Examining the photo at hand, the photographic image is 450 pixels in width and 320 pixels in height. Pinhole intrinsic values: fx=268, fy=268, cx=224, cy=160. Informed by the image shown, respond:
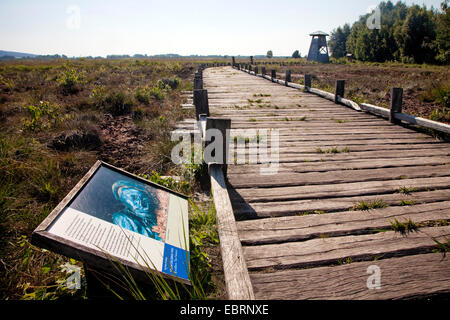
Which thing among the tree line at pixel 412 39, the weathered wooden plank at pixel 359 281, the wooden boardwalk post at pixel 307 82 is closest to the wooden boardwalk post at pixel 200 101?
the weathered wooden plank at pixel 359 281

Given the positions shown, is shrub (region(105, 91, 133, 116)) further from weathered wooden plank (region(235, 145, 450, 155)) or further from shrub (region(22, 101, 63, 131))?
weathered wooden plank (region(235, 145, 450, 155))

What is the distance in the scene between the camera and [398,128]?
6.38 metres

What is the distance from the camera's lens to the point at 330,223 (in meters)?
2.83

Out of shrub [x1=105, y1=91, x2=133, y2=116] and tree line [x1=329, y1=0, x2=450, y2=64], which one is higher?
tree line [x1=329, y1=0, x2=450, y2=64]

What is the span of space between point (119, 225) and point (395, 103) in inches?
276

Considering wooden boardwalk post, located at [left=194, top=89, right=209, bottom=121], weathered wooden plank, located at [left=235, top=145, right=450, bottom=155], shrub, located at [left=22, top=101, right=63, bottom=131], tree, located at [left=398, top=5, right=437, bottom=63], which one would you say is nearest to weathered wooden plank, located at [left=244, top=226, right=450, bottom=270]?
weathered wooden plank, located at [left=235, top=145, right=450, bottom=155]

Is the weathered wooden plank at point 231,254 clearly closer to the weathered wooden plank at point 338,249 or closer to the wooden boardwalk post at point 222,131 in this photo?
the weathered wooden plank at point 338,249

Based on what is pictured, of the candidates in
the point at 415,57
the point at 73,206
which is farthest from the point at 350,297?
the point at 415,57

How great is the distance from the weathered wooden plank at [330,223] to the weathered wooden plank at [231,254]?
0.73 feet

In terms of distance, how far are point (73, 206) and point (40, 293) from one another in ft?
2.53

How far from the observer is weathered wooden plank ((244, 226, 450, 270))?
232 cm

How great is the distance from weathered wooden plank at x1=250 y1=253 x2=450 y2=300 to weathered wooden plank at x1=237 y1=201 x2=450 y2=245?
43 cm

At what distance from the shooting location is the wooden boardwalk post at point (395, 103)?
647 cm

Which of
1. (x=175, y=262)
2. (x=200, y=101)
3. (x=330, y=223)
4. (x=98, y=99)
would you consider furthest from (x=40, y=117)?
(x=330, y=223)
